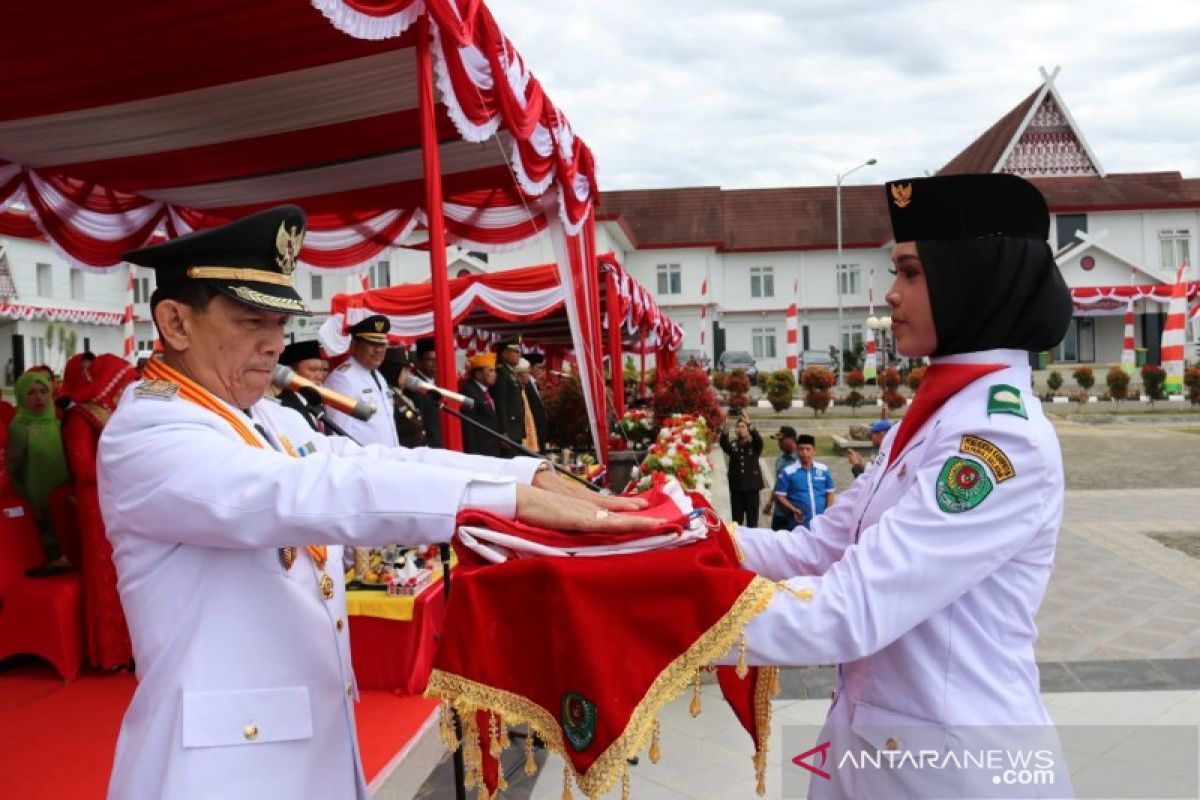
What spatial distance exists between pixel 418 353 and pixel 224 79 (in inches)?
209

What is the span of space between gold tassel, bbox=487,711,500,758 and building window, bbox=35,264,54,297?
31583 millimetres

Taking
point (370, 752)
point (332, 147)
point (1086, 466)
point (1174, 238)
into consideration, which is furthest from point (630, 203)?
point (370, 752)

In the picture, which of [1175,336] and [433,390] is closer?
[433,390]

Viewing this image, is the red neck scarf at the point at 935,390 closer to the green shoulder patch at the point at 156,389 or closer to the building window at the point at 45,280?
the green shoulder patch at the point at 156,389

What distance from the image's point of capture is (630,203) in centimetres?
4503

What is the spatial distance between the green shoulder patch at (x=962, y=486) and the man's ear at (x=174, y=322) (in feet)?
4.52

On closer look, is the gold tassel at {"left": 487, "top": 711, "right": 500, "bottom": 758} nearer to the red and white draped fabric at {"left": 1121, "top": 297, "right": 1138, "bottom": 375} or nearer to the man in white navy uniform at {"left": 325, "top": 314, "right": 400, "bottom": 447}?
the man in white navy uniform at {"left": 325, "top": 314, "right": 400, "bottom": 447}

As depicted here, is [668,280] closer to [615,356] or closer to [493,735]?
[615,356]

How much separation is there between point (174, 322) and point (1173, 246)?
48826 millimetres

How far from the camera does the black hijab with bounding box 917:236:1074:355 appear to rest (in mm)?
1718


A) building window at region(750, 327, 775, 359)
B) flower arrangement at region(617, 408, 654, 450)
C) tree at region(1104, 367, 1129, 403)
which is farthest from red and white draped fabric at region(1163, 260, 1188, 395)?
flower arrangement at region(617, 408, 654, 450)

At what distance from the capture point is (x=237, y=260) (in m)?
1.65

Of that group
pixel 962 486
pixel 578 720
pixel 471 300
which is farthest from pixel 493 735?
pixel 471 300

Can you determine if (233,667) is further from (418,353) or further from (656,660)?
(418,353)
